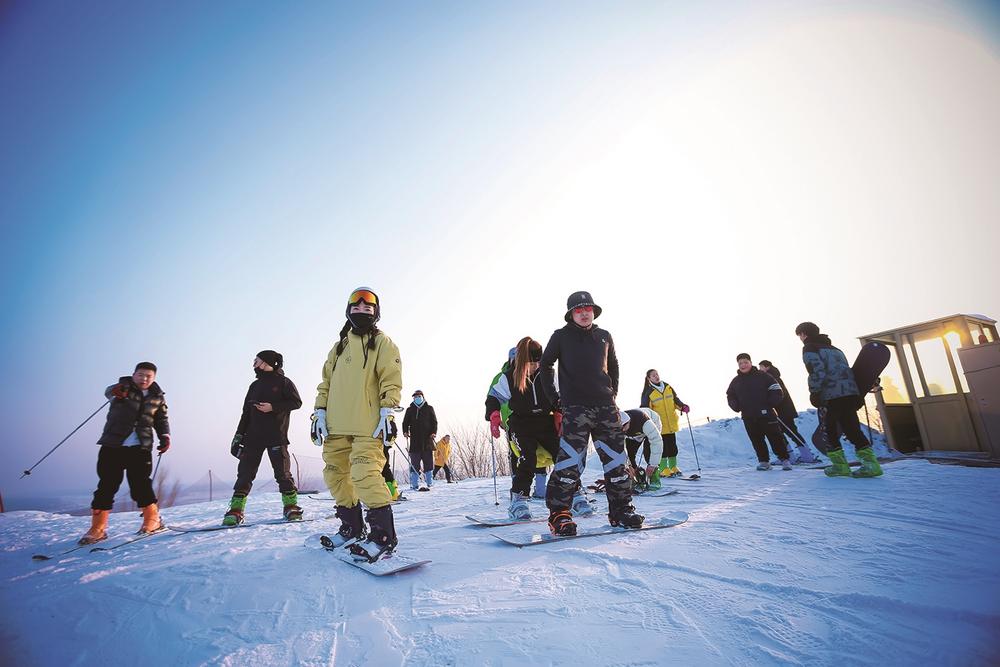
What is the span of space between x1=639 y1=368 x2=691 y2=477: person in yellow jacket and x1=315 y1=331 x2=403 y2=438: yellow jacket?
6.44 metres

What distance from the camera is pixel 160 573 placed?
3.03 meters

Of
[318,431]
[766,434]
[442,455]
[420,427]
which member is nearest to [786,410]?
[766,434]

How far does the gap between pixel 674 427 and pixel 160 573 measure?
8052 mm

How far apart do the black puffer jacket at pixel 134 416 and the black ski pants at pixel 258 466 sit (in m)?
1.05

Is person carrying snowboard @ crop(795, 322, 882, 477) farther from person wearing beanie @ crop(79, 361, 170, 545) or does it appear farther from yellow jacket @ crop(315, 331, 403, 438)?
person wearing beanie @ crop(79, 361, 170, 545)

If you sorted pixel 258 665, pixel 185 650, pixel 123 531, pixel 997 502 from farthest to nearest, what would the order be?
1. pixel 123 531
2. pixel 997 502
3. pixel 185 650
4. pixel 258 665

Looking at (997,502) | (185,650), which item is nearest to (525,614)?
(185,650)

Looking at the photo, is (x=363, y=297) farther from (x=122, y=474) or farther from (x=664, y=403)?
(x=664, y=403)

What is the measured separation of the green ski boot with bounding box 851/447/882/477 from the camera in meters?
5.58

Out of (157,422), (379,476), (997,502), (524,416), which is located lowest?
(997,502)

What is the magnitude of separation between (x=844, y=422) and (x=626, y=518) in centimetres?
419

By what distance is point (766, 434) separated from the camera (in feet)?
28.3

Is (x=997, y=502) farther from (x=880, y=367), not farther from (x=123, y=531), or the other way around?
(x=123, y=531)

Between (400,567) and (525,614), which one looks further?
(400,567)
